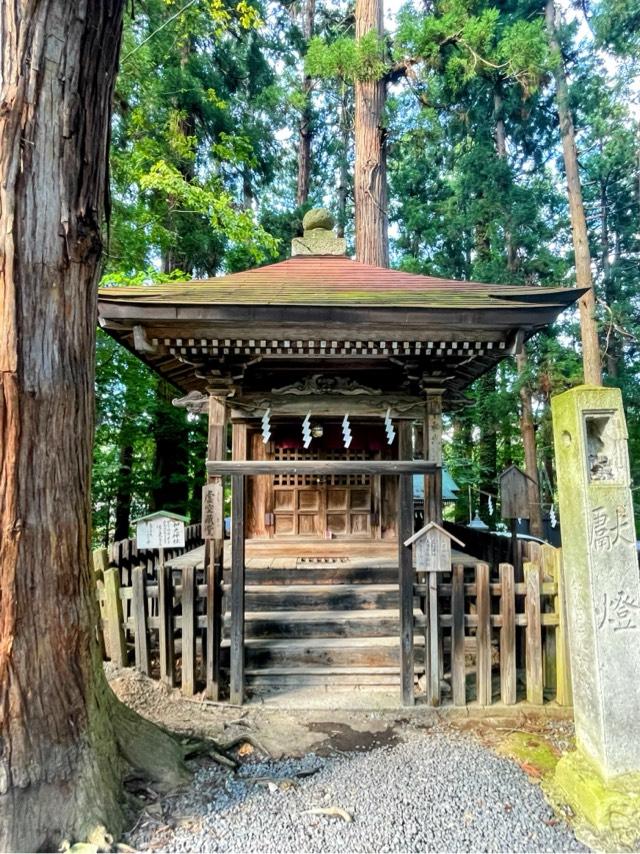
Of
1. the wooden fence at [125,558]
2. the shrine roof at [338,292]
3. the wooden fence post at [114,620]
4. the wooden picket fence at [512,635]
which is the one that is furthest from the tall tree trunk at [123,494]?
the wooden picket fence at [512,635]

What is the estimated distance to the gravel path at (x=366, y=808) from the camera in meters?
2.45

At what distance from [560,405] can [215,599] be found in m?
3.45

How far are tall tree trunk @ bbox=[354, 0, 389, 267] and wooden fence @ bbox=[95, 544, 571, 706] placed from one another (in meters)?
7.59

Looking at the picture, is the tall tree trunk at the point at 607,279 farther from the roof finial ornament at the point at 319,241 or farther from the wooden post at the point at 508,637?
the wooden post at the point at 508,637

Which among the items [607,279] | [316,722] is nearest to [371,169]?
[316,722]

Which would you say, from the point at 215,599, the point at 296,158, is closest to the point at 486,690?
the point at 215,599

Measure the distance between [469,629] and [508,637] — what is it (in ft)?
1.47

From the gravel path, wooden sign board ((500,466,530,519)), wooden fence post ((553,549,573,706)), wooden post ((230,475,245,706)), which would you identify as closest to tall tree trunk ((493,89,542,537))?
wooden sign board ((500,466,530,519))

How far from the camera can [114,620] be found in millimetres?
4777

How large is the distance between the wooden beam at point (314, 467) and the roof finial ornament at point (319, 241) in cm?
428

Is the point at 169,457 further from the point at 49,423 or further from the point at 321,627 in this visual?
the point at 49,423

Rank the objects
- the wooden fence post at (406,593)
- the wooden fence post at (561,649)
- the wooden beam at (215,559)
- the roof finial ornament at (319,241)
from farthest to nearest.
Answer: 1. the roof finial ornament at (319,241)
2. the wooden beam at (215,559)
3. the wooden fence post at (406,593)
4. the wooden fence post at (561,649)

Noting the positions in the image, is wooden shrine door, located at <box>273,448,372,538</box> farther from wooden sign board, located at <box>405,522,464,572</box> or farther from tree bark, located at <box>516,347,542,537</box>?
tree bark, located at <box>516,347,542,537</box>

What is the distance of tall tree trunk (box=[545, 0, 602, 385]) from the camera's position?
10453 mm
